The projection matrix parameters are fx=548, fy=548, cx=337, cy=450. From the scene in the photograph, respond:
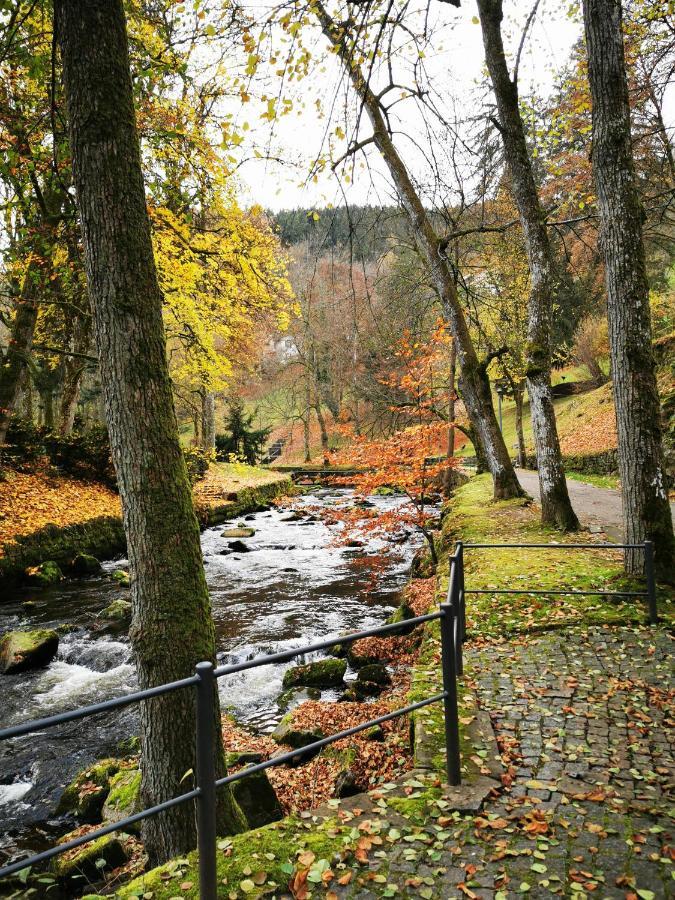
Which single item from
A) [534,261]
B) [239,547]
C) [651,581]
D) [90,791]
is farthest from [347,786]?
[239,547]

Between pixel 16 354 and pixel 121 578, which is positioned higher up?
pixel 16 354

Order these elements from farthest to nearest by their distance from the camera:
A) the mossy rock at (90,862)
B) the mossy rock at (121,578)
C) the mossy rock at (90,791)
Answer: the mossy rock at (121,578)
the mossy rock at (90,791)
the mossy rock at (90,862)

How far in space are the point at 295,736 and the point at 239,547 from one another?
10.5m

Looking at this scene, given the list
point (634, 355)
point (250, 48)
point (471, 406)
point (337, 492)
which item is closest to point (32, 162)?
point (250, 48)

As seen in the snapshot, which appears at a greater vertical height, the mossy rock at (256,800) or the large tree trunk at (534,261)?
the large tree trunk at (534,261)

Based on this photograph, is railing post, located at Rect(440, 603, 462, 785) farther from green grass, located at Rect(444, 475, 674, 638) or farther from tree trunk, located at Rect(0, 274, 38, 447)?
tree trunk, located at Rect(0, 274, 38, 447)

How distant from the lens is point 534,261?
9578mm

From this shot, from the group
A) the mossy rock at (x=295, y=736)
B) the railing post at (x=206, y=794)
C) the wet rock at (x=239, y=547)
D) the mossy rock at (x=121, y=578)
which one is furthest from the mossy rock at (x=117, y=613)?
the railing post at (x=206, y=794)

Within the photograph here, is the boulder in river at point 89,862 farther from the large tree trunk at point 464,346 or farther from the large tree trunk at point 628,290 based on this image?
the large tree trunk at point 464,346

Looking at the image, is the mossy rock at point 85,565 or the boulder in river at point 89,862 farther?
the mossy rock at point 85,565

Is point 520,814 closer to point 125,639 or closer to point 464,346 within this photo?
point 125,639

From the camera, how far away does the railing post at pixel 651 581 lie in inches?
222

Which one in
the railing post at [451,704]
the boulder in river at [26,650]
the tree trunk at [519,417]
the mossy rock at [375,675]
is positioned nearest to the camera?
the railing post at [451,704]

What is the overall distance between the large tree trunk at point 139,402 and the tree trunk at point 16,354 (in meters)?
8.71
